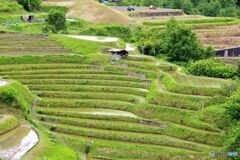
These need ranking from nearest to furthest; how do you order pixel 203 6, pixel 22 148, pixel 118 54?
pixel 22 148, pixel 118 54, pixel 203 6

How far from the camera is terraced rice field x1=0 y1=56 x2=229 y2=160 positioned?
27125 mm

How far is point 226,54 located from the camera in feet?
185

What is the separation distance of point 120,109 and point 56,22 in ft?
77.3

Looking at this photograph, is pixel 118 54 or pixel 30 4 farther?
pixel 30 4

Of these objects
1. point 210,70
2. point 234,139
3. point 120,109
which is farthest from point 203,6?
point 234,139

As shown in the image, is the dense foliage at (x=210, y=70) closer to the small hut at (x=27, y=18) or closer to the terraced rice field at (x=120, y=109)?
the terraced rice field at (x=120, y=109)

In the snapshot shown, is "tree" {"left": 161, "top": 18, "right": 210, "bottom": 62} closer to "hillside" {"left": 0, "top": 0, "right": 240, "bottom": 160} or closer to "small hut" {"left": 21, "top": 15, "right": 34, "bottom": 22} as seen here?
"hillside" {"left": 0, "top": 0, "right": 240, "bottom": 160}

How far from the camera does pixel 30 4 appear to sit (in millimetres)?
64938

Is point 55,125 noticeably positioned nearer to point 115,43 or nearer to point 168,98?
point 168,98

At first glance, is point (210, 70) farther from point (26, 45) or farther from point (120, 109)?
point (26, 45)

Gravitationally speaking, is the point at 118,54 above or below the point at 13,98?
above

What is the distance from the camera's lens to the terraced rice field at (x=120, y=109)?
27125 millimetres

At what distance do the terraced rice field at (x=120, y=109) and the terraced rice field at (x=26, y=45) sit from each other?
3.20m

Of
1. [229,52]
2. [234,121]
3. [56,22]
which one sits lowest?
[229,52]
